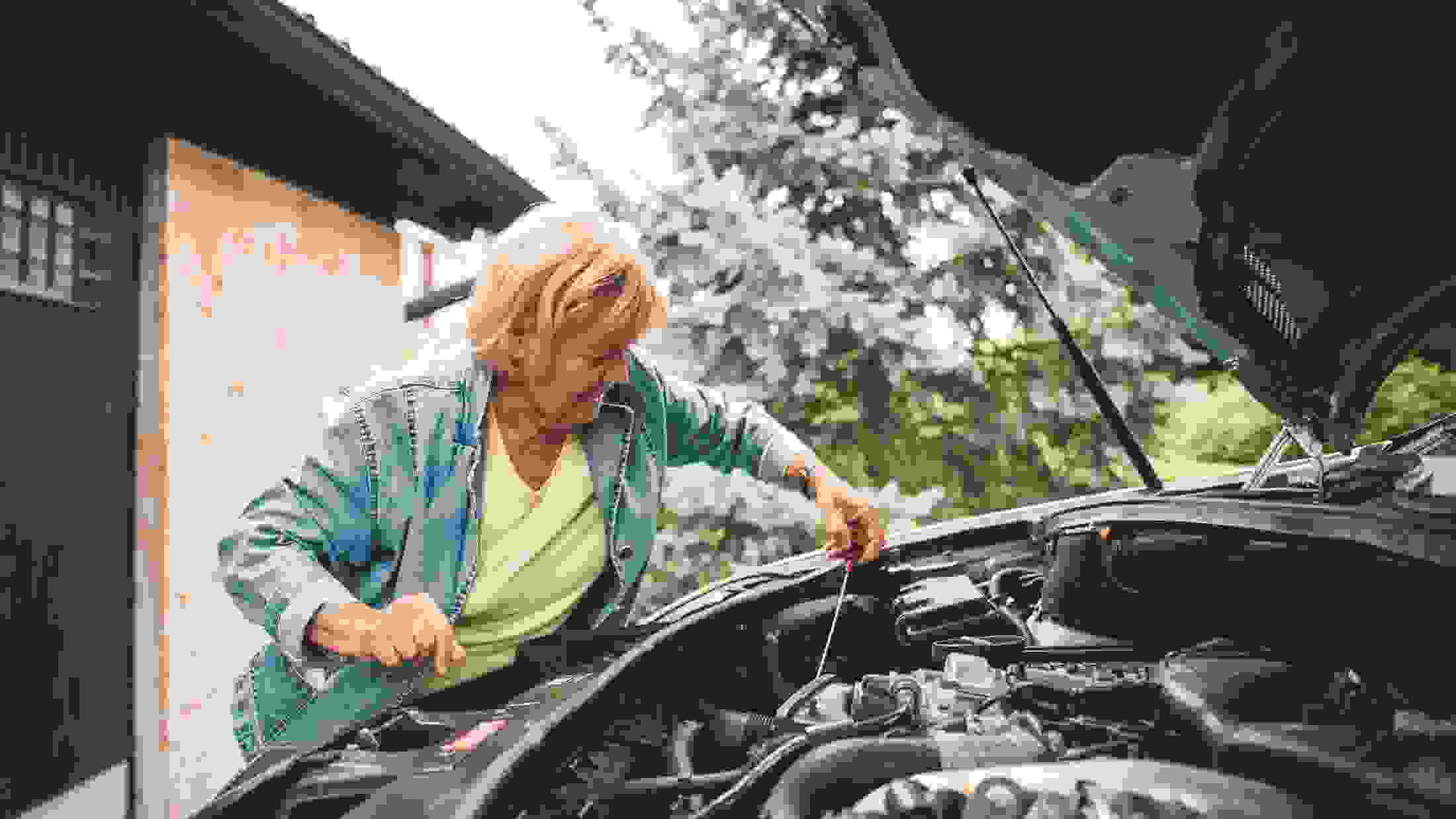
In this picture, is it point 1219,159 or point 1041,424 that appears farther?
point 1041,424

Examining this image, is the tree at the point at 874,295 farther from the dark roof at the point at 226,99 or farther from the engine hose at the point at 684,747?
the engine hose at the point at 684,747

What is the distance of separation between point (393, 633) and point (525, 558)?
1.33ft

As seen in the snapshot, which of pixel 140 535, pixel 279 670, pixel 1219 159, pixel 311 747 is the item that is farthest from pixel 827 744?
pixel 140 535

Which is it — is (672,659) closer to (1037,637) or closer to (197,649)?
(1037,637)

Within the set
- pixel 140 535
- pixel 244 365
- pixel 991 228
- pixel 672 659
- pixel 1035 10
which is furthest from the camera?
pixel 991 228

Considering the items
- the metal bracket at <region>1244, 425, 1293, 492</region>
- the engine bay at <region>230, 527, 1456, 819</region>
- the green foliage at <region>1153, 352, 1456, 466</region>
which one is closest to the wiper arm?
the metal bracket at <region>1244, 425, 1293, 492</region>

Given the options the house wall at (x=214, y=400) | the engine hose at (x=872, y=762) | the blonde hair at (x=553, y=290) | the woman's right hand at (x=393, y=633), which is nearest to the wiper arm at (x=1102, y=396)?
Answer: the blonde hair at (x=553, y=290)

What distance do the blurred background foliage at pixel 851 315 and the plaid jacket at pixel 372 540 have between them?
10.5 feet

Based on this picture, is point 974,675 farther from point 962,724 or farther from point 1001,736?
point 1001,736

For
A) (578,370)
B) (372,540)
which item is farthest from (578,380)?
(372,540)

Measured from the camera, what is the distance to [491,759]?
0.96 m

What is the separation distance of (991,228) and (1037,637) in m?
4.35

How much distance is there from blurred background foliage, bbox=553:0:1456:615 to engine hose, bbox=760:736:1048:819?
12.8 feet

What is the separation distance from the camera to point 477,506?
1.58 m
